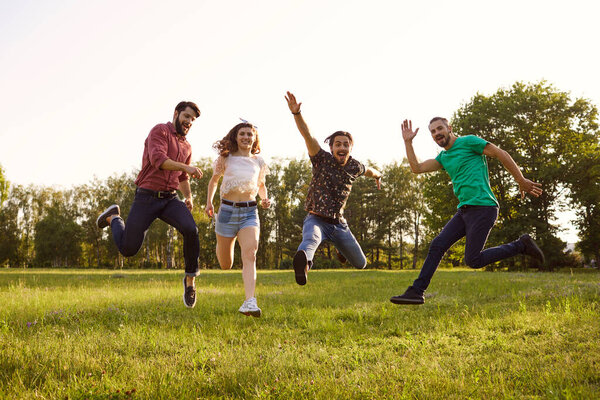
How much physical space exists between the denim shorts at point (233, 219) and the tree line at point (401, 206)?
18276 millimetres

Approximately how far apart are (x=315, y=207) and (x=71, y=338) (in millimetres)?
4435

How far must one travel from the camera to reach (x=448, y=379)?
505 centimetres

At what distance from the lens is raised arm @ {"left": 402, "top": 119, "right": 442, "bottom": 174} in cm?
575

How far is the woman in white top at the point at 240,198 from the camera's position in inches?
234

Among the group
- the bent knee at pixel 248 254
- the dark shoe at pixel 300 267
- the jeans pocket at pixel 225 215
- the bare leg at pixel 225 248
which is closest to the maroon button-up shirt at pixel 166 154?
the jeans pocket at pixel 225 215

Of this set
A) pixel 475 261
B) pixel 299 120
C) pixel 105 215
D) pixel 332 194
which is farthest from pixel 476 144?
pixel 105 215

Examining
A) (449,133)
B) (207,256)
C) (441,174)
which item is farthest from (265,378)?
(207,256)

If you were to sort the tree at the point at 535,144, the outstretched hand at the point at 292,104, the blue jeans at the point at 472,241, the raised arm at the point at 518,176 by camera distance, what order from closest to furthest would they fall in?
the raised arm at the point at 518,176
the outstretched hand at the point at 292,104
the blue jeans at the point at 472,241
the tree at the point at 535,144

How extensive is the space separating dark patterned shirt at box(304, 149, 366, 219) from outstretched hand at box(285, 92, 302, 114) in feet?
2.88

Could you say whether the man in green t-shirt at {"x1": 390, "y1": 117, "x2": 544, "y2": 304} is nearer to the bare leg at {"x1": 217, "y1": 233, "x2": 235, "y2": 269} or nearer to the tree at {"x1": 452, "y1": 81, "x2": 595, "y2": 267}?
the bare leg at {"x1": 217, "y1": 233, "x2": 235, "y2": 269}

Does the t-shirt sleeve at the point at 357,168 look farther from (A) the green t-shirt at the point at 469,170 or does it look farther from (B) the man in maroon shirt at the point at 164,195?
(B) the man in maroon shirt at the point at 164,195

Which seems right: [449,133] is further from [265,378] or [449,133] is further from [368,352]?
[265,378]

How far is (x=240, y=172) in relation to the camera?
5980mm

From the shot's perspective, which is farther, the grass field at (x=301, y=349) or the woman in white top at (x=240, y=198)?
the woman in white top at (x=240, y=198)
